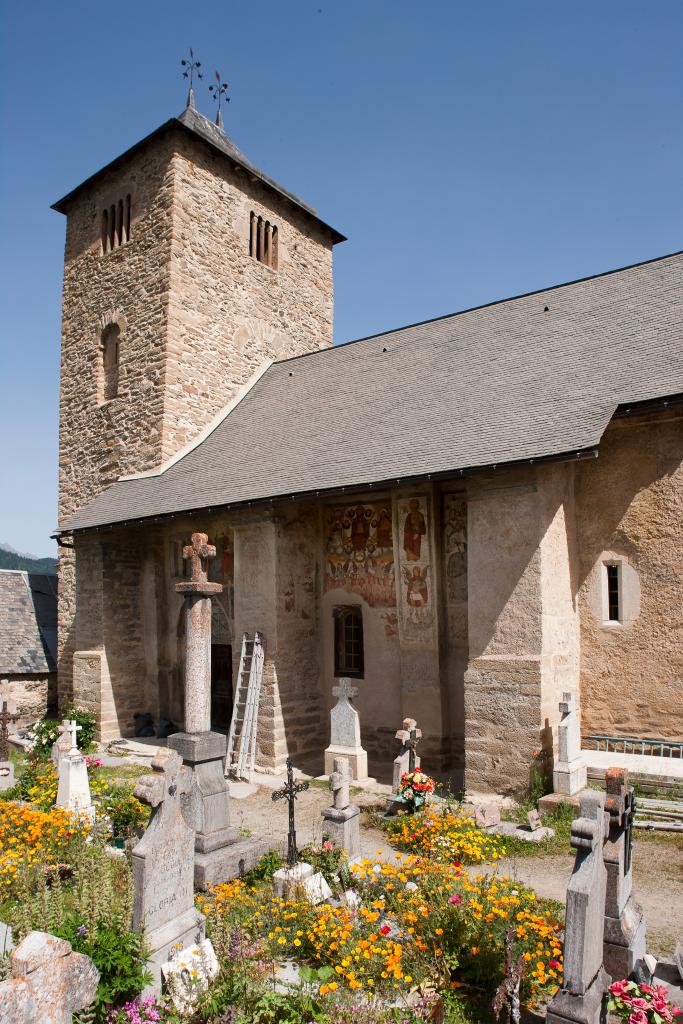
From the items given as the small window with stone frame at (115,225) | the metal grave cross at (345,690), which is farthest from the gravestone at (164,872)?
the small window with stone frame at (115,225)

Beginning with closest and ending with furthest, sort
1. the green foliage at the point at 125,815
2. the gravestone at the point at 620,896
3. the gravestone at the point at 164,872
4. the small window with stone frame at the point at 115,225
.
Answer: the gravestone at the point at 620,896 → the gravestone at the point at 164,872 → the green foliage at the point at 125,815 → the small window with stone frame at the point at 115,225

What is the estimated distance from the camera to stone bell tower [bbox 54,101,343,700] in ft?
55.9

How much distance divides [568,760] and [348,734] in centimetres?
349

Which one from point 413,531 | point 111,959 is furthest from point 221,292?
point 111,959

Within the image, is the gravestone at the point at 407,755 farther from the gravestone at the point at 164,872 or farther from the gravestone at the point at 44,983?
the gravestone at the point at 44,983

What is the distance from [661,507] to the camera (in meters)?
9.95

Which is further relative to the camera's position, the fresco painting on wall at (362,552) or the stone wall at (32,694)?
the stone wall at (32,694)

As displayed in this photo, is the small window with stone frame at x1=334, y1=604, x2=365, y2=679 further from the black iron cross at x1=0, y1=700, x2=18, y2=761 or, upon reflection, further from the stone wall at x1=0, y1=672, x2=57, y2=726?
the stone wall at x1=0, y1=672, x2=57, y2=726

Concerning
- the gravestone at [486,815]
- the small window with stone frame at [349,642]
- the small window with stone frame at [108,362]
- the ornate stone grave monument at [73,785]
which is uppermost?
the small window with stone frame at [108,362]

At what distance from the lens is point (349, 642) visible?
12805mm

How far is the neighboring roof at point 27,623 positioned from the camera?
1734cm

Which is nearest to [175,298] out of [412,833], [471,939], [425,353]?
[425,353]

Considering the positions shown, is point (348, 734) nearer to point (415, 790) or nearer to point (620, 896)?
point (415, 790)

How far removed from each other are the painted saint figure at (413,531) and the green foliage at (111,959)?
7.52 meters
